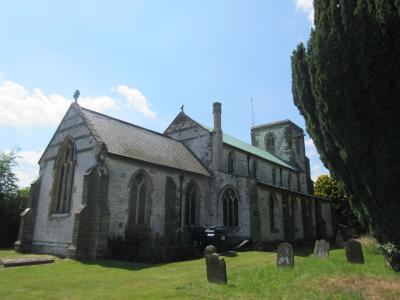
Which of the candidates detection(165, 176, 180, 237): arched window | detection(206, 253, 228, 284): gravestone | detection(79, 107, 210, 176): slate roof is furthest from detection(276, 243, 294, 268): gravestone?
detection(79, 107, 210, 176): slate roof

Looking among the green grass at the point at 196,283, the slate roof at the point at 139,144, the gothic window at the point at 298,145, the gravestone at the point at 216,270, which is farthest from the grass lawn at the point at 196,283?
the gothic window at the point at 298,145

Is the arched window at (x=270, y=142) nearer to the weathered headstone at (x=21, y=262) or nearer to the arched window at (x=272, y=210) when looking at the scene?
the arched window at (x=272, y=210)

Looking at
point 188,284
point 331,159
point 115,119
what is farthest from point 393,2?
point 115,119

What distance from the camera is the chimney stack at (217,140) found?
26484mm

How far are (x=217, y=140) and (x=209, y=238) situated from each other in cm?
953

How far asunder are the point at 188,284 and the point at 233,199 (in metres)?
16.3

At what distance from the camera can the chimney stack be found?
26.5 meters

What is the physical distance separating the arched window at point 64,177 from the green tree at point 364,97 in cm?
1553

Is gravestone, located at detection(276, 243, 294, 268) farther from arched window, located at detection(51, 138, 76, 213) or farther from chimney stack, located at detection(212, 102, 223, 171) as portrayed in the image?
chimney stack, located at detection(212, 102, 223, 171)

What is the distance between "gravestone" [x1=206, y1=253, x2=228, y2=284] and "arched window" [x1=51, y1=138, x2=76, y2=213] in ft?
40.3

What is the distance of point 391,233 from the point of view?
375 inches

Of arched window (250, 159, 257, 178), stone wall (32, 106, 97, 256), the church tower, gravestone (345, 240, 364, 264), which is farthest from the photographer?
the church tower

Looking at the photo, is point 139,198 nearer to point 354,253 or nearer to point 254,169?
point 354,253

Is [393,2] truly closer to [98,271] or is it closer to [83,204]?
[98,271]
